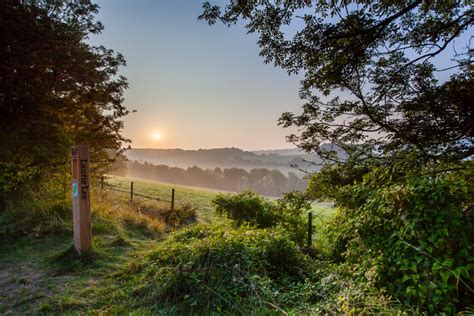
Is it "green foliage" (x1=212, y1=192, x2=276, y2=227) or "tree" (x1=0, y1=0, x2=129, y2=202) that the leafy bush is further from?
"tree" (x1=0, y1=0, x2=129, y2=202)

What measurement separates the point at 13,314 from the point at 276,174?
207 ft

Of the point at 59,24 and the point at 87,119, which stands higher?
the point at 59,24

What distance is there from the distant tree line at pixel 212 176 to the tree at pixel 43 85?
179 feet

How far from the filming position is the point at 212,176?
227 ft

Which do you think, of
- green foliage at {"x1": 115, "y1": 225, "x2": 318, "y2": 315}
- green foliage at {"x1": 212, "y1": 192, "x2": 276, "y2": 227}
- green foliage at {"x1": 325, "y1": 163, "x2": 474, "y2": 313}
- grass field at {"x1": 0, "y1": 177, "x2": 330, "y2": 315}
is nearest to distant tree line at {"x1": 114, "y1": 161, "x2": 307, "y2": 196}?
green foliage at {"x1": 212, "y1": 192, "x2": 276, "y2": 227}

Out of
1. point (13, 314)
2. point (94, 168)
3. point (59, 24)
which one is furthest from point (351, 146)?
point (94, 168)

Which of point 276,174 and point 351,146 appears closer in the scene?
point 351,146

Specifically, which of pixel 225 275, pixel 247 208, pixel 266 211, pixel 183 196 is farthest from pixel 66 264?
pixel 183 196

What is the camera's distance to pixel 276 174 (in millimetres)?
65375

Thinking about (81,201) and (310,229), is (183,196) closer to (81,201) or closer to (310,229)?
(310,229)

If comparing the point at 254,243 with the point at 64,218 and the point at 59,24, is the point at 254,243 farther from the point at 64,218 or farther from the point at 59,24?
the point at 59,24

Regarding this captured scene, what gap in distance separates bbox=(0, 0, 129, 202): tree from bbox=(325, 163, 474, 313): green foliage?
7932 mm

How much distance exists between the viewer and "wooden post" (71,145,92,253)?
507 cm

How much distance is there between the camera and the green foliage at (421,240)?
2.19m
